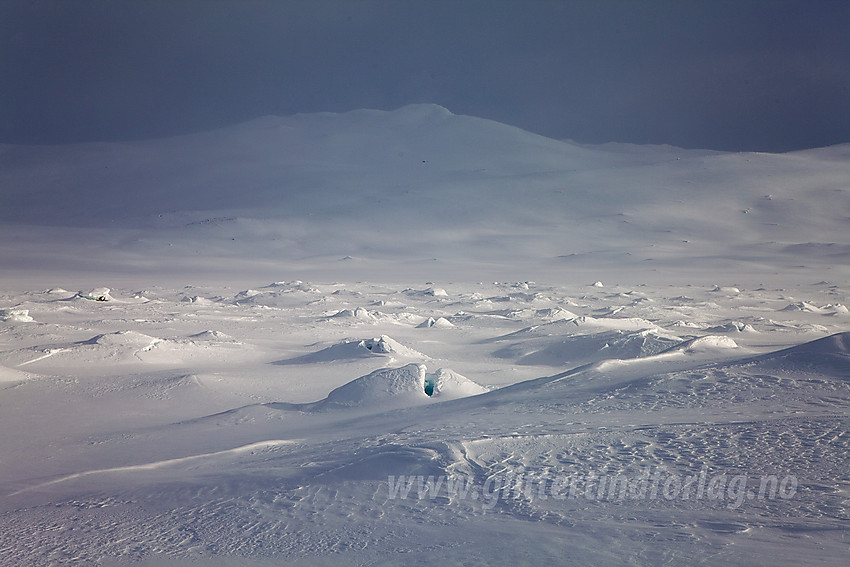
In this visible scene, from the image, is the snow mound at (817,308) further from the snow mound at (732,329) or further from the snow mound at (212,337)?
the snow mound at (212,337)

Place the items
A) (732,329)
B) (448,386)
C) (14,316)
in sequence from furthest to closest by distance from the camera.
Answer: (14,316), (732,329), (448,386)

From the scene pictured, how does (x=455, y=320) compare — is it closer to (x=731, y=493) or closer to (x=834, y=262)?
(x=731, y=493)

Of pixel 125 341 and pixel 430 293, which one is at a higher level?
pixel 430 293

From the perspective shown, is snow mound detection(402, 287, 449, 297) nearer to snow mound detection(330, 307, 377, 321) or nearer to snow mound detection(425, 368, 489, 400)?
snow mound detection(330, 307, 377, 321)

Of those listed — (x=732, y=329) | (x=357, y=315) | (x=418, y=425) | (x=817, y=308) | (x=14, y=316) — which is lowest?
(x=418, y=425)

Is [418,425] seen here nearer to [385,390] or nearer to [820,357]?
[385,390]

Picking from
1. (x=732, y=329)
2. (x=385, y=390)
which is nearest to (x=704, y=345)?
(x=385, y=390)


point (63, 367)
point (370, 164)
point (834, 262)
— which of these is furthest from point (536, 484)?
point (370, 164)

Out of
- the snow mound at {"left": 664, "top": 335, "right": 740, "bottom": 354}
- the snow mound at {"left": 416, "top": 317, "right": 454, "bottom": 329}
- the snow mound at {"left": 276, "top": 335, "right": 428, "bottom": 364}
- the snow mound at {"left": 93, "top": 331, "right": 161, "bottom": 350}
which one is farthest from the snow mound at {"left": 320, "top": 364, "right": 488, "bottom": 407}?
the snow mound at {"left": 416, "top": 317, "right": 454, "bottom": 329}

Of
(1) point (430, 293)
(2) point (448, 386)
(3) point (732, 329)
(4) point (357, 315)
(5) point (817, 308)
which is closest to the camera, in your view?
(2) point (448, 386)
